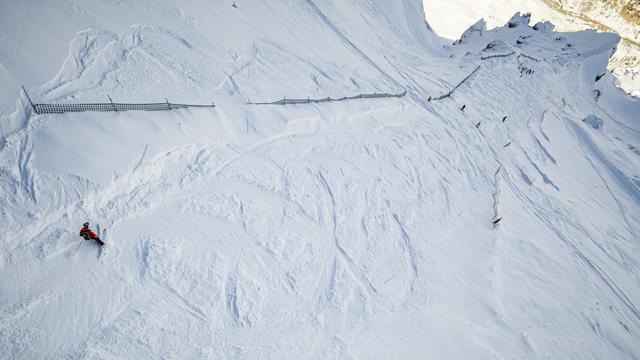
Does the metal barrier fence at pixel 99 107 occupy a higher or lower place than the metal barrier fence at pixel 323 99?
lower

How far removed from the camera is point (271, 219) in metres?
9.12

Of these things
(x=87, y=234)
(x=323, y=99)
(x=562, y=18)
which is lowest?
(x=87, y=234)

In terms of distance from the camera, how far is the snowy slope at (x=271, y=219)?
671 cm

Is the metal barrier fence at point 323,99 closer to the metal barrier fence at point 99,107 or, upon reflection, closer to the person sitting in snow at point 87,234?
the metal barrier fence at point 99,107

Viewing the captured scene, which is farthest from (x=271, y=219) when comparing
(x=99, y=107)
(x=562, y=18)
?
(x=562, y=18)

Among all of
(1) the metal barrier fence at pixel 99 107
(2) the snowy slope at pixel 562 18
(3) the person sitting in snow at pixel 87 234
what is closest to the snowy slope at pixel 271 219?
(1) the metal barrier fence at pixel 99 107

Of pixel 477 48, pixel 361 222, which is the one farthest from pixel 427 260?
pixel 477 48

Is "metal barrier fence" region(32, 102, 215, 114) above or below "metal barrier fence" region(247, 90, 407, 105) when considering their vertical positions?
below

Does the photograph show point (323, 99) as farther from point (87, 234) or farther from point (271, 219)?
point (87, 234)

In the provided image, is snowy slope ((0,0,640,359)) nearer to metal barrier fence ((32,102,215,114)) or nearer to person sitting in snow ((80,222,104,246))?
metal barrier fence ((32,102,215,114))

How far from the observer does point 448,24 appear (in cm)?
4631

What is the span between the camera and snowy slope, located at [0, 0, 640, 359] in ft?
22.0

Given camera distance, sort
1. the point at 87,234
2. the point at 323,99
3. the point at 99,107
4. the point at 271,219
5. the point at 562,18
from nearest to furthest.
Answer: the point at 87,234 → the point at 99,107 → the point at 271,219 → the point at 323,99 → the point at 562,18

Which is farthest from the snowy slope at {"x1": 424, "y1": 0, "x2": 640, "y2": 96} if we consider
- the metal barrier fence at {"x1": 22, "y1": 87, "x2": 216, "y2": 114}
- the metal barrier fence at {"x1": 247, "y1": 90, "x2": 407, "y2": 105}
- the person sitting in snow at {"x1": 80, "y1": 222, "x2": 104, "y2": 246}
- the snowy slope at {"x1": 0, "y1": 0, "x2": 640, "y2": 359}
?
the person sitting in snow at {"x1": 80, "y1": 222, "x2": 104, "y2": 246}
